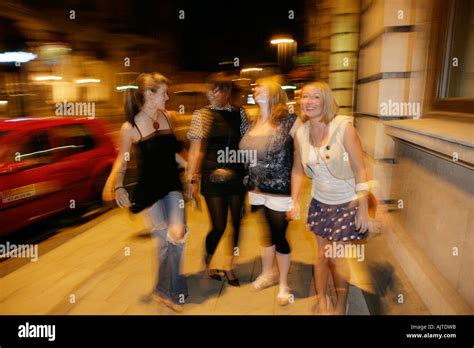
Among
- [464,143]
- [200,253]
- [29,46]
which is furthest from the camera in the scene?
[29,46]

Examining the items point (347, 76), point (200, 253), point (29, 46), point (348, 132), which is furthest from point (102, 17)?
point (348, 132)

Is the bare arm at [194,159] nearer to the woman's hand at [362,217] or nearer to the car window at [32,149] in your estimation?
the woman's hand at [362,217]

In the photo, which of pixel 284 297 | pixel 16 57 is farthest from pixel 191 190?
pixel 16 57

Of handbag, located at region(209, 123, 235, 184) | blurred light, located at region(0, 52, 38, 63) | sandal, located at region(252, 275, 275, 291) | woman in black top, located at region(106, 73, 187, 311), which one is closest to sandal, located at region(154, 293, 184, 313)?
woman in black top, located at region(106, 73, 187, 311)

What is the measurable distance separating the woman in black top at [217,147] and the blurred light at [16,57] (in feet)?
40.2

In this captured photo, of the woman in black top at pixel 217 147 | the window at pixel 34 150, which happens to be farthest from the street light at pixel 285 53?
the woman in black top at pixel 217 147

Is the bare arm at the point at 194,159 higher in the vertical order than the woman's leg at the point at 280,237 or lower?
higher

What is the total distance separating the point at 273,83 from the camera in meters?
3.26

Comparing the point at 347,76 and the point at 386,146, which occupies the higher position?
the point at 347,76

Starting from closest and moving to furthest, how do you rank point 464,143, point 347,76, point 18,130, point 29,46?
point 464,143, point 18,130, point 347,76, point 29,46

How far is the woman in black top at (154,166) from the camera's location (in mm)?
3098

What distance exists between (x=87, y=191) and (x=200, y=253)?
261 centimetres
